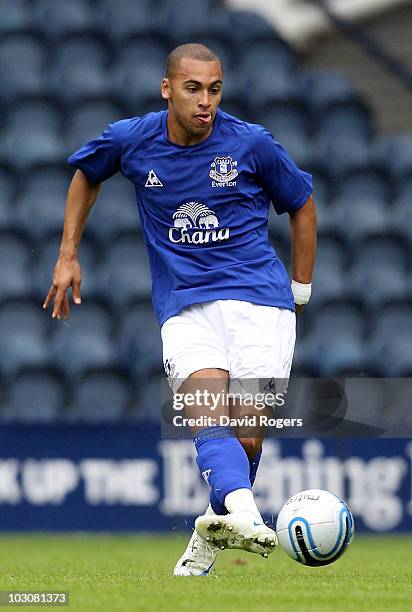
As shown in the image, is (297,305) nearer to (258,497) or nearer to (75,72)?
(258,497)

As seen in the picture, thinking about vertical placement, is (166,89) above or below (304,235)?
above

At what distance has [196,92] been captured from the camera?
490cm

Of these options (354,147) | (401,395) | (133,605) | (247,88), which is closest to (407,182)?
(354,147)

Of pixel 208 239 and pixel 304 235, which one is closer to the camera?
pixel 208 239

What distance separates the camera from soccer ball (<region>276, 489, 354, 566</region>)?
470cm

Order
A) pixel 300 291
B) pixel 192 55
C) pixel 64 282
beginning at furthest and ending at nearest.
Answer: pixel 300 291 → pixel 64 282 → pixel 192 55

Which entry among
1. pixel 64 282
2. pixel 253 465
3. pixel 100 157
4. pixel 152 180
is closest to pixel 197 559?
pixel 253 465

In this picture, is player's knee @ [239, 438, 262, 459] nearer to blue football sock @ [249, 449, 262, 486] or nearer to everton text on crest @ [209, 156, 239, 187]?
blue football sock @ [249, 449, 262, 486]

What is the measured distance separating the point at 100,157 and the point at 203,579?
5.46ft

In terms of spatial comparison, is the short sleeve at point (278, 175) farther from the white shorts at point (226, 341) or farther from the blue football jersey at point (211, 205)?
the white shorts at point (226, 341)

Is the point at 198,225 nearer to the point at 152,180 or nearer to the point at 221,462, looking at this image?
the point at 152,180

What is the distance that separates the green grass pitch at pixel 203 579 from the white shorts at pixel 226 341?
29.7 inches

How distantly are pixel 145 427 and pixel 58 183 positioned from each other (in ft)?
9.99

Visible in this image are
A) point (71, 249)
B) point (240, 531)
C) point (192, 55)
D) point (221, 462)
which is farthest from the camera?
Result: point (71, 249)
